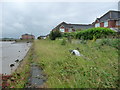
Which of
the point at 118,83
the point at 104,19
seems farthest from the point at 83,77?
the point at 104,19

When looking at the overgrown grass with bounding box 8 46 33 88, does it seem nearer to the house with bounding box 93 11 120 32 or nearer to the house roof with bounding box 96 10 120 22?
the house with bounding box 93 11 120 32

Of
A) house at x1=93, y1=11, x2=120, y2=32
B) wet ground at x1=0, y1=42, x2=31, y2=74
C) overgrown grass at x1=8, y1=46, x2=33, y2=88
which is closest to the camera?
overgrown grass at x1=8, y1=46, x2=33, y2=88

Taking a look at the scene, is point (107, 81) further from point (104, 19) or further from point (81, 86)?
point (104, 19)

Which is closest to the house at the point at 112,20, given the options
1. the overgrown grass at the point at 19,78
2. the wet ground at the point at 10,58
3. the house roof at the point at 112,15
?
the house roof at the point at 112,15

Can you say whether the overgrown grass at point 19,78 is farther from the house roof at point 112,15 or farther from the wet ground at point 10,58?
the house roof at point 112,15

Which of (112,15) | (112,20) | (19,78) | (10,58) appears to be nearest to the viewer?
(19,78)

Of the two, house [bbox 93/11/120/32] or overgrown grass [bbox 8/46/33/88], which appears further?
house [bbox 93/11/120/32]

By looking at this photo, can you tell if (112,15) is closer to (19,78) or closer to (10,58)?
(10,58)

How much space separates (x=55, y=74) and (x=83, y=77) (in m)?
0.72

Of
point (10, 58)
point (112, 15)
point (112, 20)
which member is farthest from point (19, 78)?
point (112, 15)

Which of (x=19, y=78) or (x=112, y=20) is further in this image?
(x=112, y=20)

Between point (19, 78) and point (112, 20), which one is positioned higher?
point (112, 20)

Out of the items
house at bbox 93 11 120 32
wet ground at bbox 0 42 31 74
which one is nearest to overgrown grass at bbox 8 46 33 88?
wet ground at bbox 0 42 31 74

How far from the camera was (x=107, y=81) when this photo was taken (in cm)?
193
